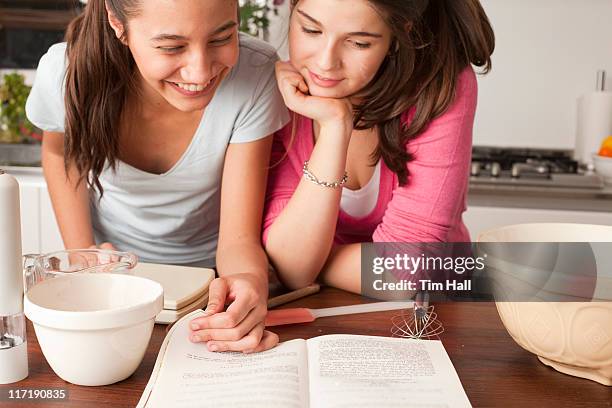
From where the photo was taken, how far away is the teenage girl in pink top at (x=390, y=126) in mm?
1288

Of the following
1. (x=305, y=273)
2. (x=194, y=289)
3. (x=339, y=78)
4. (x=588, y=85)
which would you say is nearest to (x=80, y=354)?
(x=194, y=289)

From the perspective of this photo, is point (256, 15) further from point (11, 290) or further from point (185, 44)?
point (11, 290)

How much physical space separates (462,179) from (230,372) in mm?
698

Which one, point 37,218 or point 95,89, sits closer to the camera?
point 95,89

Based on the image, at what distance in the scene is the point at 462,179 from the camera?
1389 millimetres

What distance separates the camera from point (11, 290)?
32.9 inches

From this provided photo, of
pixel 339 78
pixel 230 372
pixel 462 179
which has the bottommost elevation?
pixel 230 372

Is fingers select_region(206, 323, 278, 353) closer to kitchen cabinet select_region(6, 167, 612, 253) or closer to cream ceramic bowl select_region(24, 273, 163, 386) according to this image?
cream ceramic bowl select_region(24, 273, 163, 386)

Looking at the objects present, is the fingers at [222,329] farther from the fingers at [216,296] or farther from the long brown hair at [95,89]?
the long brown hair at [95,89]

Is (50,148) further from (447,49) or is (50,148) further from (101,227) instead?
(447,49)

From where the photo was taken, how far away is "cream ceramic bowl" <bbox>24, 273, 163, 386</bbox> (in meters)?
0.80

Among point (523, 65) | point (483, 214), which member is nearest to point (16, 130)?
point (483, 214)

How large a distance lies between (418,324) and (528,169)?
1.66 m

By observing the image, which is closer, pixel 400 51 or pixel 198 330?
pixel 198 330
